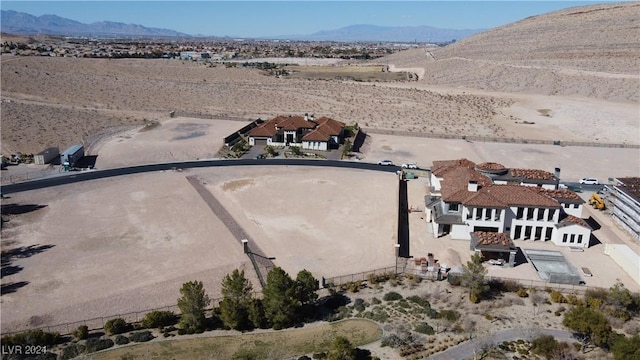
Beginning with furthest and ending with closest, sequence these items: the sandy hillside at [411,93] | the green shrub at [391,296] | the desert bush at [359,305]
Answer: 1. the sandy hillside at [411,93]
2. the green shrub at [391,296]
3. the desert bush at [359,305]

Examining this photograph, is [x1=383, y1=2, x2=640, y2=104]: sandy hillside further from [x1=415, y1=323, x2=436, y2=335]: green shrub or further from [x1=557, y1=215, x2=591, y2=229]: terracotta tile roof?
[x1=415, y1=323, x2=436, y2=335]: green shrub

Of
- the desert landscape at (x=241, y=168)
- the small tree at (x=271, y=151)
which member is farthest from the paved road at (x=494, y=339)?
the small tree at (x=271, y=151)

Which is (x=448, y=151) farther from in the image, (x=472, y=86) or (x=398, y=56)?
(x=398, y=56)

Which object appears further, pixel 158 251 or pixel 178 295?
pixel 158 251

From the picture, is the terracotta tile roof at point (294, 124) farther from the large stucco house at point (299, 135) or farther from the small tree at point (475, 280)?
the small tree at point (475, 280)

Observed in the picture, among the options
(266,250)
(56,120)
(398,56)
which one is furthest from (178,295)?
(398,56)
